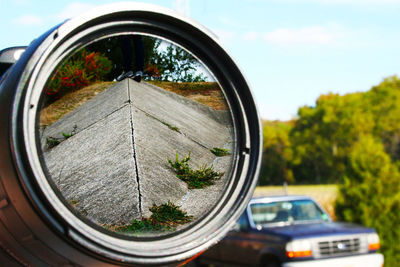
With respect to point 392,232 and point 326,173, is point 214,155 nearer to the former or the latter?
point 392,232

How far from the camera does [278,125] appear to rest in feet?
A: 196

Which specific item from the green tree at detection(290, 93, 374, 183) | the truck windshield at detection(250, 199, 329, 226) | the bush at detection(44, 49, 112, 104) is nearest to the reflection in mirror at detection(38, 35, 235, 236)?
the bush at detection(44, 49, 112, 104)

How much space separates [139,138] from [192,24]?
20 cm

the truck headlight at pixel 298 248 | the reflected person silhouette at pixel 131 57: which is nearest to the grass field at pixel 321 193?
the truck headlight at pixel 298 248

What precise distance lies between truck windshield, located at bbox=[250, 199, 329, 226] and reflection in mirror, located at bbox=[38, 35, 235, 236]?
878 cm

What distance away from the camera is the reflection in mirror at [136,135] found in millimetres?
742

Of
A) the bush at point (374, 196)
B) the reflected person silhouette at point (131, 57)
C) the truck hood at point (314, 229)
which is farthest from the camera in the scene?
the bush at point (374, 196)

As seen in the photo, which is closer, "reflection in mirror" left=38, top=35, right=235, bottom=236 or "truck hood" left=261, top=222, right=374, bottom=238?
"reflection in mirror" left=38, top=35, right=235, bottom=236

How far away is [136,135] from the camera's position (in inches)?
31.5

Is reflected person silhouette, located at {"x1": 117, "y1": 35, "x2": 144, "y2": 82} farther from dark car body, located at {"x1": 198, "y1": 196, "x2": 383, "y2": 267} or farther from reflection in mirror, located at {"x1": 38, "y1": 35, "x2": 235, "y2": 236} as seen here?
dark car body, located at {"x1": 198, "y1": 196, "x2": 383, "y2": 267}

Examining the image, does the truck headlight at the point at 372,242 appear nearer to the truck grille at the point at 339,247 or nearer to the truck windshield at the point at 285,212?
the truck grille at the point at 339,247

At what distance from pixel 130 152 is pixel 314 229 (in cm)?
855

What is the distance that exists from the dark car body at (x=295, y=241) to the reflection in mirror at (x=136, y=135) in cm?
786

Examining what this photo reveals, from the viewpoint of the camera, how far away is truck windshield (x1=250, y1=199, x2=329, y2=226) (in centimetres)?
951
